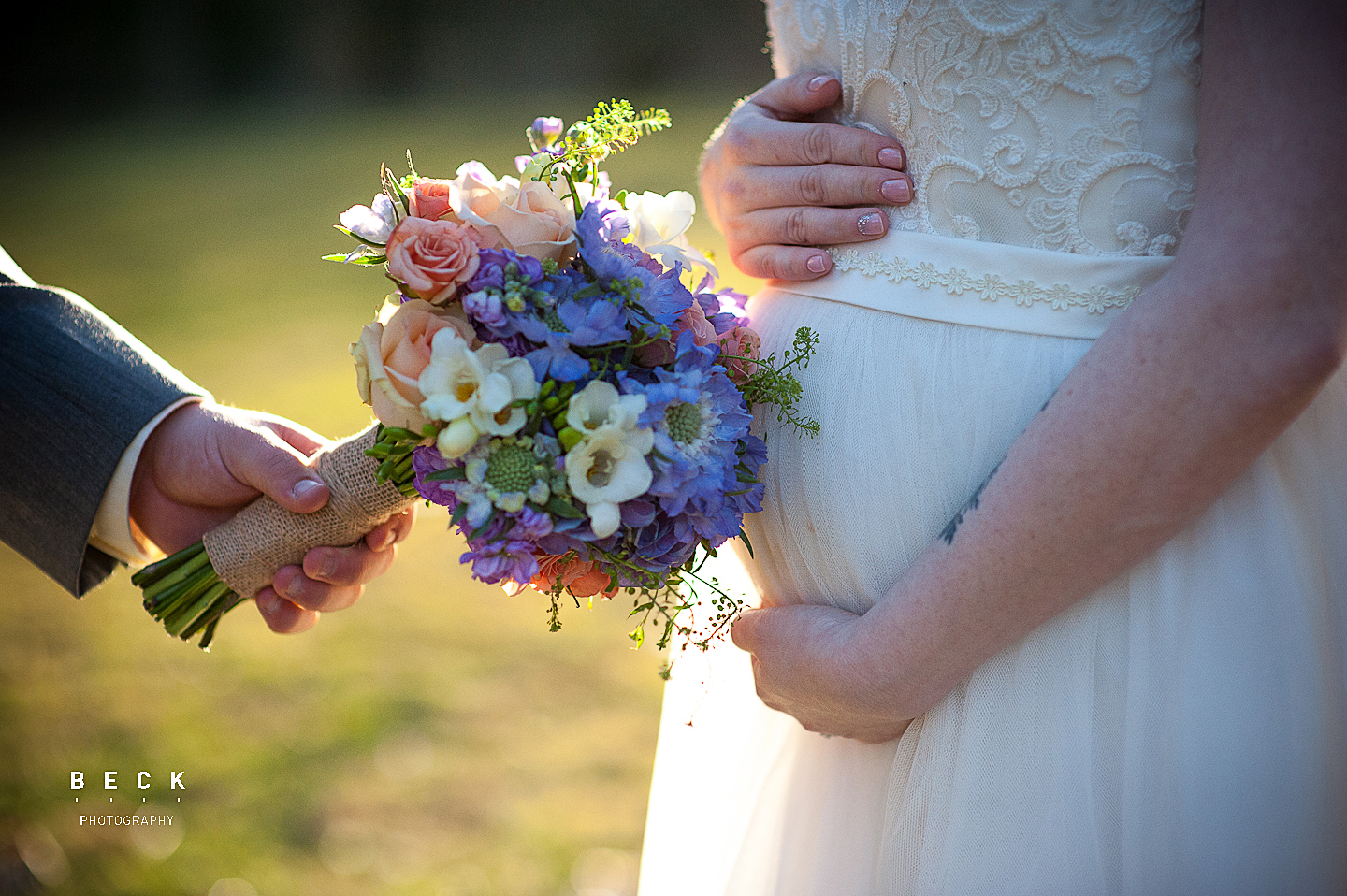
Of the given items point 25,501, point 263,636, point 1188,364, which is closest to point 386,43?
point 263,636

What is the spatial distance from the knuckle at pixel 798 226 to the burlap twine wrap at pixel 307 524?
2.71 ft

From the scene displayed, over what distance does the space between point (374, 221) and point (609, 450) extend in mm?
480

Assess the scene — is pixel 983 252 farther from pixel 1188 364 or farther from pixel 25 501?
pixel 25 501

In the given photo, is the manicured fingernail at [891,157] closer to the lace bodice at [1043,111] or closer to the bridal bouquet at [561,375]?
the lace bodice at [1043,111]

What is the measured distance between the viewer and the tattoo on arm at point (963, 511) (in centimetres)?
128

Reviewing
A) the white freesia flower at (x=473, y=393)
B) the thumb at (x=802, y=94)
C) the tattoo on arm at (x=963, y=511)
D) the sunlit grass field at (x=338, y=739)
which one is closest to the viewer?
the white freesia flower at (x=473, y=393)

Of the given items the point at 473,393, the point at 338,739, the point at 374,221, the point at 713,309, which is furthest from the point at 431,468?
the point at 338,739

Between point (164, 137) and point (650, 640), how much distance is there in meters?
15.2

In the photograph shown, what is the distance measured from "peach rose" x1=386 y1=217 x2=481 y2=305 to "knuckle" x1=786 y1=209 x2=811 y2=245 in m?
0.55

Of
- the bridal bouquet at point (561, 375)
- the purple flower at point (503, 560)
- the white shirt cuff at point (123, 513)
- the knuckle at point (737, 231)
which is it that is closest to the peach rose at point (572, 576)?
the bridal bouquet at point (561, 375)

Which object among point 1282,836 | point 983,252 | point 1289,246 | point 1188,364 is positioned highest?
point 983,252

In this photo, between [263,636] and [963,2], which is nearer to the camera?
[963,2]

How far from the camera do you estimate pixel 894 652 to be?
4.27 ft

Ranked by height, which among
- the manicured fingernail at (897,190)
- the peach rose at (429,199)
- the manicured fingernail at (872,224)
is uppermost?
the manicured fingernail at (897,190)
